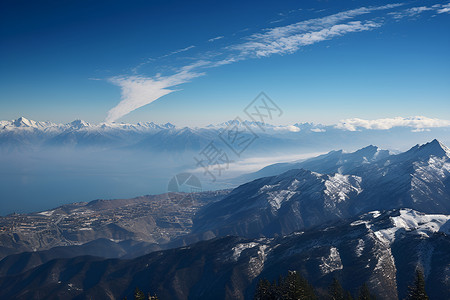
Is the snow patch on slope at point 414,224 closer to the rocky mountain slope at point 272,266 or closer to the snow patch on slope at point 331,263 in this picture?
the rocky mountain slope at point 272,266

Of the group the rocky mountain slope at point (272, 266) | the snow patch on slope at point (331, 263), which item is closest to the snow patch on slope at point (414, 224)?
the rocky mountain slope at point (272, 266)

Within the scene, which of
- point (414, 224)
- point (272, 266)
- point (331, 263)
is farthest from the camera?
point (414, 224)

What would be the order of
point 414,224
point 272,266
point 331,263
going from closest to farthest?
point 331,263 < point 272,266 < point 414,224

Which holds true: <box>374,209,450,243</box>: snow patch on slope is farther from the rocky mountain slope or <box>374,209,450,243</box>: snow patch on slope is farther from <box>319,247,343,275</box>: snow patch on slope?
<box>319,247,343,275</box>: snow patch on slope

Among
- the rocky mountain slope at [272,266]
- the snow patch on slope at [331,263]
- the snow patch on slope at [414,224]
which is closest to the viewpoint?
the rocky mountain slope at [272,266]

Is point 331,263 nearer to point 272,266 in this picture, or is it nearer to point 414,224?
point 272,266

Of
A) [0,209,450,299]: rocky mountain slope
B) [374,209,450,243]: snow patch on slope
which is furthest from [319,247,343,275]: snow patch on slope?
[374,209,450,243]: snow patch on slope

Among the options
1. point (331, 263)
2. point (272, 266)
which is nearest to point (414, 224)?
point (331, 263)

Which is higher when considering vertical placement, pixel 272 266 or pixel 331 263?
pixel 331 263

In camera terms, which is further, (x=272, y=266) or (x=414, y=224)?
(x=414, y=224)

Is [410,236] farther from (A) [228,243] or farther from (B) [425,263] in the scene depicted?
(A) [228,243]

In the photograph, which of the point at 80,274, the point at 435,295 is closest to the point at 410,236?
the point at 435,295

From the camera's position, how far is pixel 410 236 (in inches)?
5969

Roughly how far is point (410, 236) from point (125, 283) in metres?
160
